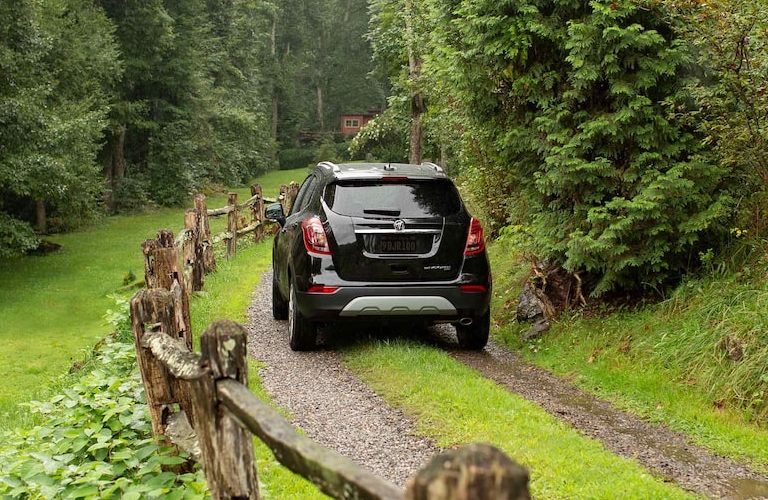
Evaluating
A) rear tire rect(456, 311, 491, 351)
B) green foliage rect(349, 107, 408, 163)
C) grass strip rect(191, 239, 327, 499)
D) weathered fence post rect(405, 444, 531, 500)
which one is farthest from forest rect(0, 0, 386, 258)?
weathered fence post rect(405, 444, 531, 500)

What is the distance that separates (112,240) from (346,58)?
1987 inches

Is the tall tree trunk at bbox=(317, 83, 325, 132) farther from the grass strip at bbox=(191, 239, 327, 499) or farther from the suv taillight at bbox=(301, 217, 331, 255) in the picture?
the suv taillight at bbox=(301, 217, 331, 255)

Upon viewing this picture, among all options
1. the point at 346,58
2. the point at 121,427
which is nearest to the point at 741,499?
the point at 121,427

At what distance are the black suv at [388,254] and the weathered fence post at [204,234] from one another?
6452 millimetres

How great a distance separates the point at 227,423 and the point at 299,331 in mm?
5533

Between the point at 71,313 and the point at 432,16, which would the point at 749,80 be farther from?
the point at 71,313

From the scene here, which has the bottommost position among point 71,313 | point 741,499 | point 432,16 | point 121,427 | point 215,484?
point 71,313

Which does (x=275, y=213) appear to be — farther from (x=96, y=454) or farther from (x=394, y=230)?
(x=96, y=454)

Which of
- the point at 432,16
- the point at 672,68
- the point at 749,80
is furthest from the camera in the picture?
the point at 432,16

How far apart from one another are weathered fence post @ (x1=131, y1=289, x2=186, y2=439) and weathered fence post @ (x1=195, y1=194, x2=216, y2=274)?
32.0 feet

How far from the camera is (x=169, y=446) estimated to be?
4527mm

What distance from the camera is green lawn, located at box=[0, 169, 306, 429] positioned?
14.5 meters

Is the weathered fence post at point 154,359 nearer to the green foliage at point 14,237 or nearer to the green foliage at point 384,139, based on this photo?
the green foliage at point 14,237

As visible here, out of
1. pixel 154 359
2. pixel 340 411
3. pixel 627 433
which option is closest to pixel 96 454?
pixel 154 359
